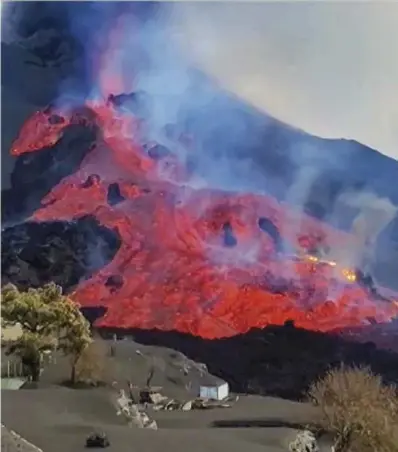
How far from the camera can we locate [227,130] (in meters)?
1.90

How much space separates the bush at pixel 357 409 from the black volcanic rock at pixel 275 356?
0.08 ft

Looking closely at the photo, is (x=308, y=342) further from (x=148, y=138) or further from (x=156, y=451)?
(x=148, y=138)

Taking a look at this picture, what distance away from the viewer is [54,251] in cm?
192

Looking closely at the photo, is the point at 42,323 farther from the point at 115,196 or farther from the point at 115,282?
the point at 115,196

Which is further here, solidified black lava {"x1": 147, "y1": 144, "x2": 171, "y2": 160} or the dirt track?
solidified black lava {"x1": 147, "y1": 144, "x2": 171, "y2": 160}

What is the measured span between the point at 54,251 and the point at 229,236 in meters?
0.41

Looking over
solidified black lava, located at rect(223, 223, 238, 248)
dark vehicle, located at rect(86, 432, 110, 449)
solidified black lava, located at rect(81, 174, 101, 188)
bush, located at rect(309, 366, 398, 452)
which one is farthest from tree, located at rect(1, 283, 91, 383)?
bush, located at rect(309, 366, 398, 452)

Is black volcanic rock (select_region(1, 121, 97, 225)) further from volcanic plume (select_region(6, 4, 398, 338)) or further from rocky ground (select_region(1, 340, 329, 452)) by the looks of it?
rocky ground (select_region(1, 340, 329, 452))

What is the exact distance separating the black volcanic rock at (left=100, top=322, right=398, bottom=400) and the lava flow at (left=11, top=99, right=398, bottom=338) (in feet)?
0.08

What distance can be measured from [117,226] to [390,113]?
0.68 m

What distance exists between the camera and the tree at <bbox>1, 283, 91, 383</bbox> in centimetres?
187

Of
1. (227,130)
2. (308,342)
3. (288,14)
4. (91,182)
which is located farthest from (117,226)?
(288,14)

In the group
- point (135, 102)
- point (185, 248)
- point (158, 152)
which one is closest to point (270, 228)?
point (185, 248)

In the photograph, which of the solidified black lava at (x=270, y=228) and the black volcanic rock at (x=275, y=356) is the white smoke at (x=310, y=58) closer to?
the solidified black lava at (x=270, y=228)
